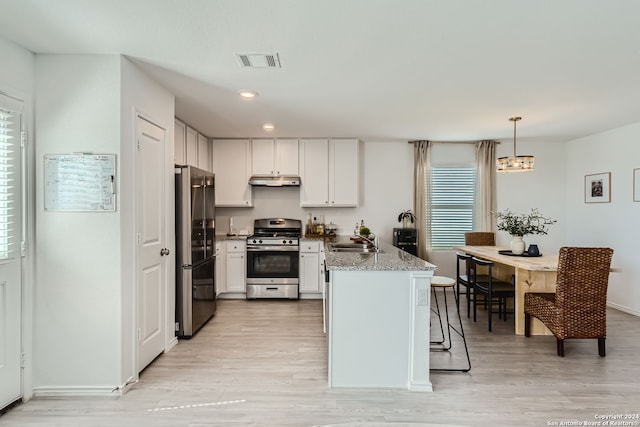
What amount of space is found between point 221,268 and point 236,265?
22cm

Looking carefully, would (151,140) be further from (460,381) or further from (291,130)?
(460,381)

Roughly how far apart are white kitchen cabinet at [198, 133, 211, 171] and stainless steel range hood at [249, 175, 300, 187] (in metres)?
0.70

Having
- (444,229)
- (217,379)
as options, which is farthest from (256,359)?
(444,229)

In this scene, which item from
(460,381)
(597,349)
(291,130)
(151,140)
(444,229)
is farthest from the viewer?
(444,229)

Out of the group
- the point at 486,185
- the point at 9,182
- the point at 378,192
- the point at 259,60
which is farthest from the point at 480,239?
the point at 9,182

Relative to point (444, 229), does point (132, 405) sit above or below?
below

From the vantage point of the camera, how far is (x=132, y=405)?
2.39 meters

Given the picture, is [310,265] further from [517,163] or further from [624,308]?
[624,308]

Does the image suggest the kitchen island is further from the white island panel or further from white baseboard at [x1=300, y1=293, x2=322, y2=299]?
white baseboard at [x1=300, y1=293, x2=322, y2=299]

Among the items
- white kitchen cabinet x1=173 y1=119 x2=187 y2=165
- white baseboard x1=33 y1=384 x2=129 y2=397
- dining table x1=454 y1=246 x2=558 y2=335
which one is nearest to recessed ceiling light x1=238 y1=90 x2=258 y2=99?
white kitchen cabinet x1=173 y1=119 x2=187 y2=165

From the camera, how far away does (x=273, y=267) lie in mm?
5277

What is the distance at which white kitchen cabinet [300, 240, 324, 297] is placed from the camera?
17.3ft

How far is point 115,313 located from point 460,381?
Answer: 2593mm

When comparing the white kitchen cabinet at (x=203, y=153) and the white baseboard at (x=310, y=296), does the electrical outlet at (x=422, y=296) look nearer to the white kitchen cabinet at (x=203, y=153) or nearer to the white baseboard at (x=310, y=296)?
the white baseboard at (x=310, y=296)
